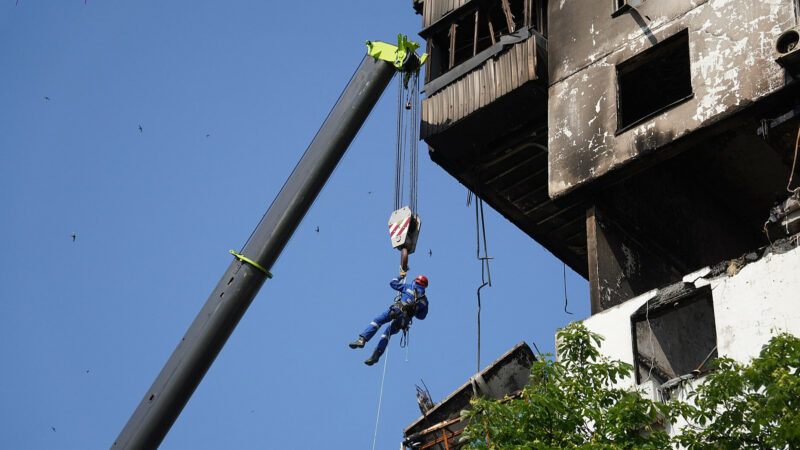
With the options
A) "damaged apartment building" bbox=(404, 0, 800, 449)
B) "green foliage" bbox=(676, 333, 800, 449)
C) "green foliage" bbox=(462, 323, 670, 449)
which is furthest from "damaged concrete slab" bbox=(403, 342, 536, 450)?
"green foliage" bbox=(676, 333, 800, 449)

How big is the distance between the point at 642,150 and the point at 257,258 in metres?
8.18

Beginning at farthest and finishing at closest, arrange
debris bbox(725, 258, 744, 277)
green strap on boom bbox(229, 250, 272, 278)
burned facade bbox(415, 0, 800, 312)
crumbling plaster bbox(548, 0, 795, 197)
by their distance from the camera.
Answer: green strap on boom bbox(229, 250, 272, 278) < burned facade bbox(415, 0, 800, 312) < crumbling plaster bbox(548, 0, 795, 197) < debris bbox(725, 258, 744, 277)

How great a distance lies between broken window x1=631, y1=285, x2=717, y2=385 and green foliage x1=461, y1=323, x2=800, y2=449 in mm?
1352

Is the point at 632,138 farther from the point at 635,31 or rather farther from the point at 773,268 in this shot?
the point at 773,268

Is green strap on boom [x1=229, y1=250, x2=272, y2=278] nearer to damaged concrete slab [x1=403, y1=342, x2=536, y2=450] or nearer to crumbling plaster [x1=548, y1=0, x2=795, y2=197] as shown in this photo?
damaged concrete slab [x1=403, y1=342, x2=536, y2=450]

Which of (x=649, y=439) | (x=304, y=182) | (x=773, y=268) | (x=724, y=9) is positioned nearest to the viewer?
(x=649, y=439)

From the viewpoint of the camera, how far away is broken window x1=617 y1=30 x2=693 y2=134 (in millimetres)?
23516

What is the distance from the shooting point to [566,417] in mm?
17719

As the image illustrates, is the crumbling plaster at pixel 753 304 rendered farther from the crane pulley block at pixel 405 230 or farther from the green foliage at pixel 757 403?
the crane pulley block at pixel 405 230

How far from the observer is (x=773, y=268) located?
1931cm

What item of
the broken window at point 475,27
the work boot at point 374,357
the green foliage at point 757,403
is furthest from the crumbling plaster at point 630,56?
the green foliage at point 757,403

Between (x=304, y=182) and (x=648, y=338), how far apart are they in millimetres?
8011

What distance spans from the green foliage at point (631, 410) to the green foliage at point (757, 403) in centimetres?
1

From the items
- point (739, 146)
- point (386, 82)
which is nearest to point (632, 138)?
point (739, 146)
